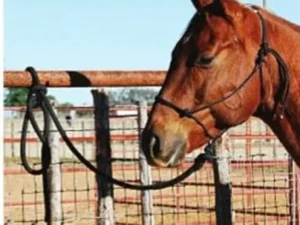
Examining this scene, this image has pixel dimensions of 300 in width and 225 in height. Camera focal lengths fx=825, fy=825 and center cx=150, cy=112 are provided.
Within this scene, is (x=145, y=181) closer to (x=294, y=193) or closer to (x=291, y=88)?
(x=294, y=193)

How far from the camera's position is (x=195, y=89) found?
159 inches

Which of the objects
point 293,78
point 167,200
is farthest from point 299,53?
point 167,200

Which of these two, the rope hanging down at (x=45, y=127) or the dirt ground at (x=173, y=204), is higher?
the rope hanging down at (x=45, y=127)

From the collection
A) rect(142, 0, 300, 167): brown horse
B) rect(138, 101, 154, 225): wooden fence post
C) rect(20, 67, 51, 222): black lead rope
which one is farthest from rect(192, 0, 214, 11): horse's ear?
rect(138, 101, 154, 225): wooden fence post

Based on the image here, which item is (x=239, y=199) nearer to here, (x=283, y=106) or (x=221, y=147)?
(x=221, y=147)

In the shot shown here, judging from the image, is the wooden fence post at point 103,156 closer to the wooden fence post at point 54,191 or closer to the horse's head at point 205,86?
the wooden fence post at point 54,191

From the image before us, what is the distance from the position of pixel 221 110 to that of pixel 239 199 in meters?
9.24

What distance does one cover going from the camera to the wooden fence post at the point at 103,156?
5059 millimetres

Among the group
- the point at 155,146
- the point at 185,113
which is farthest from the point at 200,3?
the point at 155,146

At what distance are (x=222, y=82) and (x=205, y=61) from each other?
139mm

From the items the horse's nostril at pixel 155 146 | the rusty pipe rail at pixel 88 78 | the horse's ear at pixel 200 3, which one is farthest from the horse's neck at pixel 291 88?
the rusty pipe rail at pixel 88 78

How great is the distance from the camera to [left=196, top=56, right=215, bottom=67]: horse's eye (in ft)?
13.2

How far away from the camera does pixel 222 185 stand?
5.53m

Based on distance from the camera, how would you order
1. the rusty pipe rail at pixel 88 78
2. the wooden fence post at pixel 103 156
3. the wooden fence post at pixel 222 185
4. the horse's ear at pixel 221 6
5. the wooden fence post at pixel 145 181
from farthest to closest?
the wooden fence post at pixel 145 181 → the wooden fence post at pixel 222 185 → the wooden fence post at pixel 103 156 → the rusty pipe rail at pixel 88 78 → the horse's ear at pixel 221 6
